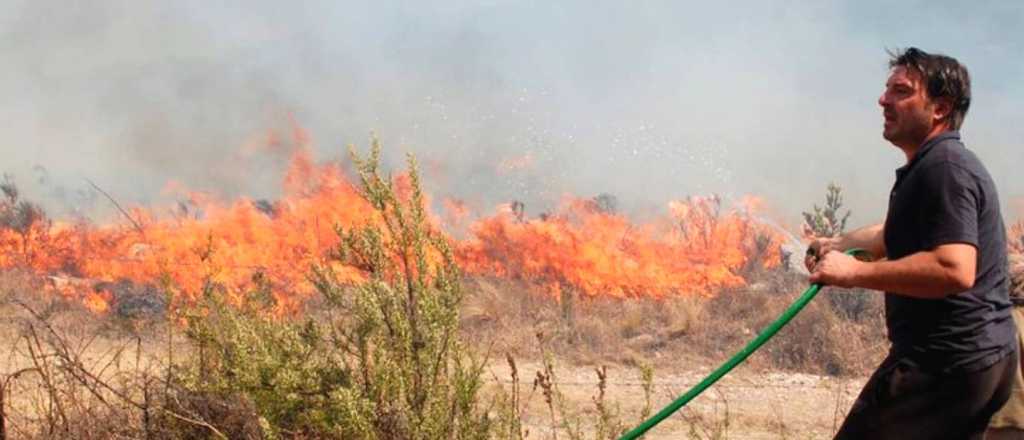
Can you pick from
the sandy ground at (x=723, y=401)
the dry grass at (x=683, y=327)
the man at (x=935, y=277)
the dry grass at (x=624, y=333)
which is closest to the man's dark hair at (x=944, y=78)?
the man at (x=935, y=277)

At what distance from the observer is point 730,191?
87.1 feet

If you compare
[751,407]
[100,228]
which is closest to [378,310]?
[751,407]

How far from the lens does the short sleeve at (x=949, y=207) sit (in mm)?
2207

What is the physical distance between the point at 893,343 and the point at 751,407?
5.83 metres

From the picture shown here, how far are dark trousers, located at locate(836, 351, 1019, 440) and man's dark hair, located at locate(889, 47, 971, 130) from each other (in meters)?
0.71

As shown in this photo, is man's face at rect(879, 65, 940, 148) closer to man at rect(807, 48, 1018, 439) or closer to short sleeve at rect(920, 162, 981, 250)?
man at rect(807, 48, 1018, 439)

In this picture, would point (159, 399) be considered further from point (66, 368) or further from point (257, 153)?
point (257, 153)

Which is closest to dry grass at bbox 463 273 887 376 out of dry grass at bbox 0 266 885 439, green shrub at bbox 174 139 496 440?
dry grass at bbox 0 266 885 439

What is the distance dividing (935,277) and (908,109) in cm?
55

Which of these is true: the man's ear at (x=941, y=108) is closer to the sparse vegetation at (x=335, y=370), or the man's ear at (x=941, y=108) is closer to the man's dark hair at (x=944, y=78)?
the man's dark hair at (x=944, y=78)

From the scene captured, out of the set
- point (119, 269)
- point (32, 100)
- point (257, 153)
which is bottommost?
point (119, 269)

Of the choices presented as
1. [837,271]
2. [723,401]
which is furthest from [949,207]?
[723,401]

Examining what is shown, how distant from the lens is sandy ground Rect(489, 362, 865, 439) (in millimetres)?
7016

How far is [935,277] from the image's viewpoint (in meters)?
2.19
